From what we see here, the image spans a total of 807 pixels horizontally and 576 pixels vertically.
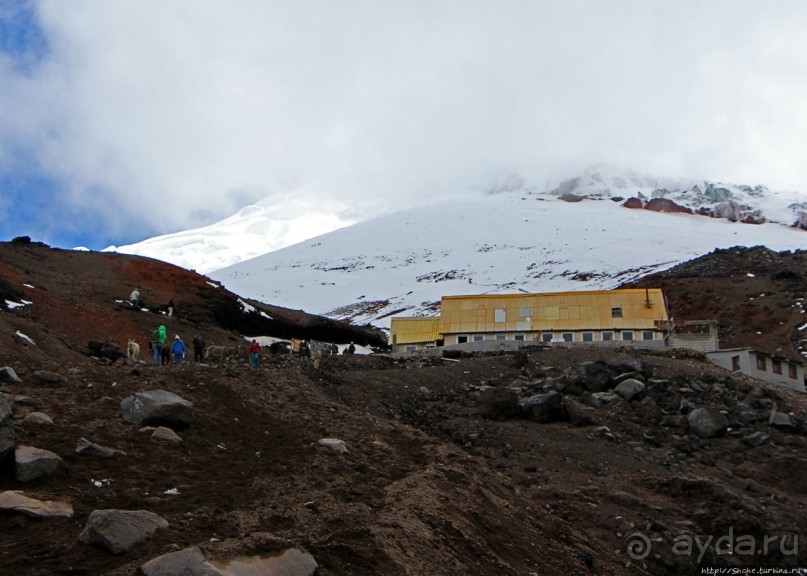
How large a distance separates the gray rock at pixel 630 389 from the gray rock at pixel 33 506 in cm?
1688

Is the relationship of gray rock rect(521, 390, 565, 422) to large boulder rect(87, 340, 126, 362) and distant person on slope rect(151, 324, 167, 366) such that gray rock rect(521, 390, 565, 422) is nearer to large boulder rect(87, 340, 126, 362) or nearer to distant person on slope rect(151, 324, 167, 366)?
distant person on slope rect(151, 324, 167, 366)

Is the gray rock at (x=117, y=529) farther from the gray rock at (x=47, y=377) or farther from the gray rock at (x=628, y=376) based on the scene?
the gray rock at (x=628, y=376)

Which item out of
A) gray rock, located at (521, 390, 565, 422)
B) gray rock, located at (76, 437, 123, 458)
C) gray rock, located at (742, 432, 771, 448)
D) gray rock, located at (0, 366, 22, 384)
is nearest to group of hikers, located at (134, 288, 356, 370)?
gray rock, located at (521, 390, 565, 422)

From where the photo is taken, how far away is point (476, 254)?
132 meters

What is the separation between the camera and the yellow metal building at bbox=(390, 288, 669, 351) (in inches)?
1644

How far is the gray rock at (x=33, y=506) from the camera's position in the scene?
7270 mm

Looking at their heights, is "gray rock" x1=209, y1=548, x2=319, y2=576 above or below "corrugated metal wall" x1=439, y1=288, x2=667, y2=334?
below

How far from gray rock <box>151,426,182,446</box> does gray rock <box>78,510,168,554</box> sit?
3104 millimetres

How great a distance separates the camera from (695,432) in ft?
63.4

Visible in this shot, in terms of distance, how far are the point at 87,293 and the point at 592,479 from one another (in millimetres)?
30249

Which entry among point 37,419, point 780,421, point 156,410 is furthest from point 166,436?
point 780,421

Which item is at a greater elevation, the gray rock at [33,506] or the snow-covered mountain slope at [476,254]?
the snow-covered mountain slope at [476,254]

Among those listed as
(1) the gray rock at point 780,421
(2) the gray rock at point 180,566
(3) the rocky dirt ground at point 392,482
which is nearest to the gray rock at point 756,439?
(3) the rocky dirt ground at point 392,482

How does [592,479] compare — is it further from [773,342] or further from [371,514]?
[773,342]
